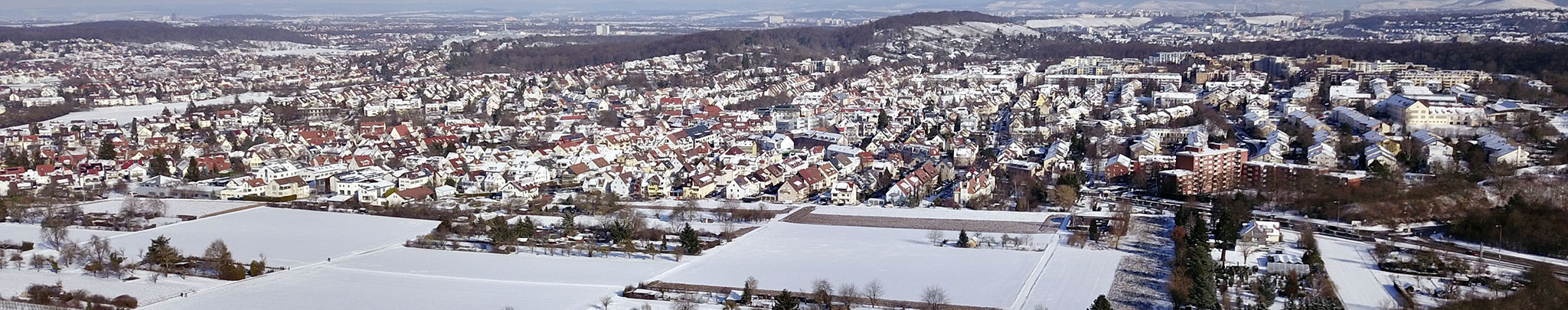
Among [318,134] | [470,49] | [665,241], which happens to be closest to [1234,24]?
[470,49]

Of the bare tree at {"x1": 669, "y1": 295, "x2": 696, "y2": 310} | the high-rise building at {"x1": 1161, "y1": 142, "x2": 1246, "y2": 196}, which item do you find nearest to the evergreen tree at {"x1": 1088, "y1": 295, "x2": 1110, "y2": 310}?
the bare tree at {"x1": 669, "y1": 295, "x2": 696, "y2": 310}

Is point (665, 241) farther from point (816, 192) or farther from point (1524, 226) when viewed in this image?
point (1524, 226)

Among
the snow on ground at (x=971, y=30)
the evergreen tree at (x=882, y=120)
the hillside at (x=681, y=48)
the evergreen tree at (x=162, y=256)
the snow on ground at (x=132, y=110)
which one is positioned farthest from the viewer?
the snow on ground at (x=971, y=30)

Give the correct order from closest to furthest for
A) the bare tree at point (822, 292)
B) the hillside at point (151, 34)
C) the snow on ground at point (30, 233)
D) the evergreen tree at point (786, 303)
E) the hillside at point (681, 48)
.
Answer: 1. the evergreen tree at point (786, 303)
2. the bare tree at point (822, 292)
3. the snow on ground at point (30, 233)
4. the hillside at point (681, 48)
5. the hillside at point (151, 34)

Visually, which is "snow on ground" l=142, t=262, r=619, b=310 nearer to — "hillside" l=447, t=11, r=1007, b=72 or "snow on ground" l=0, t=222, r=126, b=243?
"snow on ground" l=0, t=222, r=126, b=243

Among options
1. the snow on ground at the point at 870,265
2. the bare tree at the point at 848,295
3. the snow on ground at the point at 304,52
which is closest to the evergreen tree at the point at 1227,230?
the snow on ground at the point at 870,265

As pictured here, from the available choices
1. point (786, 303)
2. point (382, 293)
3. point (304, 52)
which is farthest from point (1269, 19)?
point (382, 293)

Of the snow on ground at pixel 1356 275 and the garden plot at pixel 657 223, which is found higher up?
the snow on ground at pixel 1356 275

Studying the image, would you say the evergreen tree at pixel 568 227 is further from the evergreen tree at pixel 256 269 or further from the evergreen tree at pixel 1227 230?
the evergreen tree at pixel 1227 230
